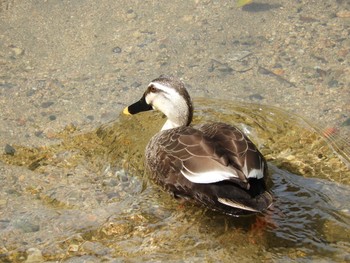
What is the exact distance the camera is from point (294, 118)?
6332 millimetres

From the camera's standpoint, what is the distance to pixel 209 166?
4801 millimetres

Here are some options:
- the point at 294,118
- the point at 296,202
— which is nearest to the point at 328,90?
the point at 294,118

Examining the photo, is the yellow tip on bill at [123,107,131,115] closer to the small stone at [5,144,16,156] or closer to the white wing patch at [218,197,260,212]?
the small stone at [5,144,16,156]

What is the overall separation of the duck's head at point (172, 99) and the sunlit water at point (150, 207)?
0.45m

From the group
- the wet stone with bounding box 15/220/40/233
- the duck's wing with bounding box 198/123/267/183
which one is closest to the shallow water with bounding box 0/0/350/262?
the wet stone with bounding box 15/220/40/233

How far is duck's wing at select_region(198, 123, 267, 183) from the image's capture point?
4742 mm

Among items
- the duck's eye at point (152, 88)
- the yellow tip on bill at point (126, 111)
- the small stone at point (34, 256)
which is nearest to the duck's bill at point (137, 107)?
the yellow tip on bill at point (126, 111)

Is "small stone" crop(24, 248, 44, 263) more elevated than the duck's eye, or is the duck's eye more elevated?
the duck's eye

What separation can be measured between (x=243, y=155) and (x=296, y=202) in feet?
2.34

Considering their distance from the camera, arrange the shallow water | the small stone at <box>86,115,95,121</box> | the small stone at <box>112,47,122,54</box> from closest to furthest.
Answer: the shallow water → the small stone at <box>86,115,95,121</box> → the small stone at <box>112,47,122,54</box>

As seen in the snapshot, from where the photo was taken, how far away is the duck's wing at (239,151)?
4.74 m

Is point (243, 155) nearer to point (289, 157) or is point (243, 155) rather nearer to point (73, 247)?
point (289, 157)

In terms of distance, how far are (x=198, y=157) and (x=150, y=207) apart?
67 cm

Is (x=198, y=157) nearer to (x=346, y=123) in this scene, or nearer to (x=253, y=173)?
(x=253, y=173)
